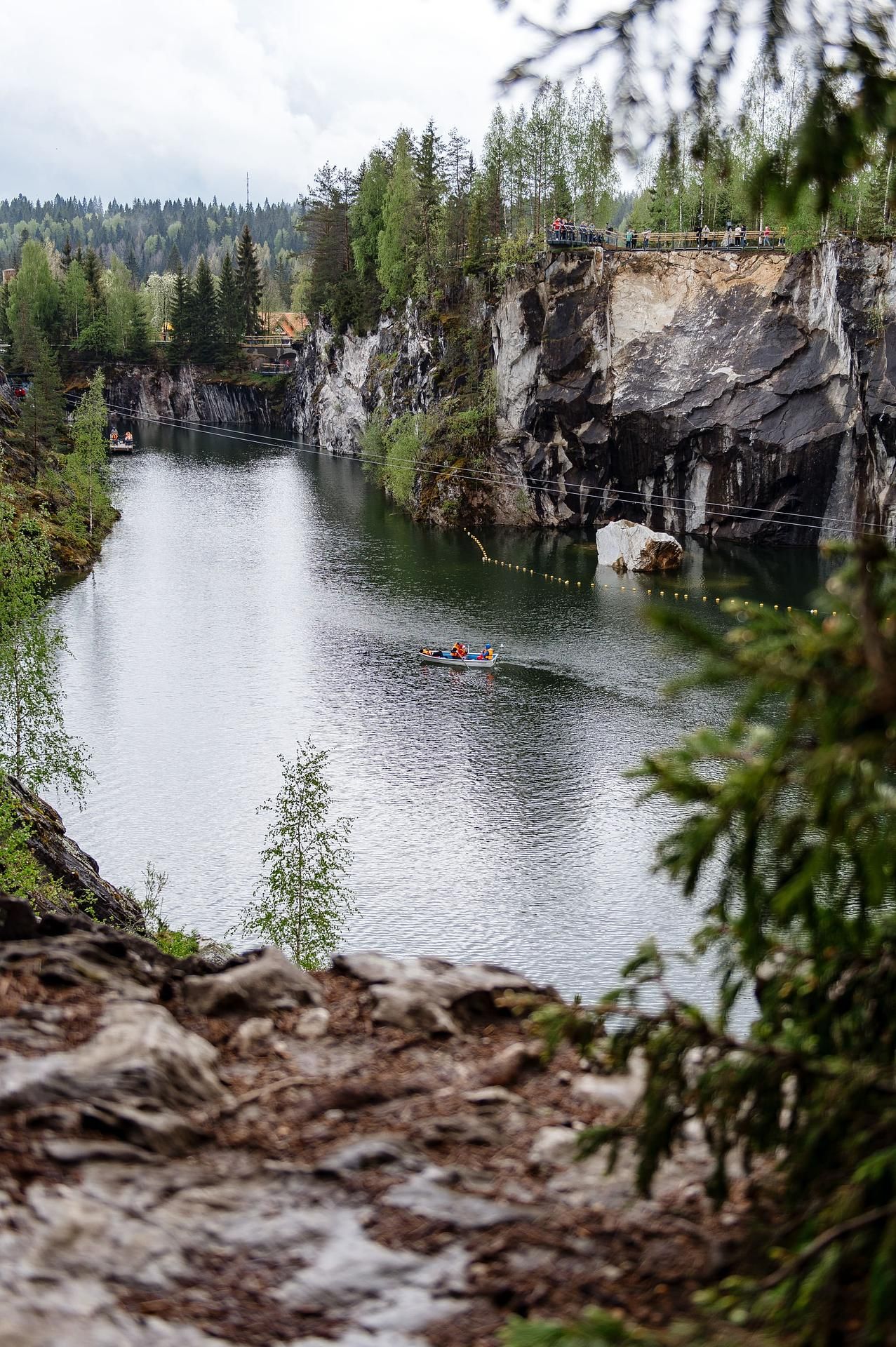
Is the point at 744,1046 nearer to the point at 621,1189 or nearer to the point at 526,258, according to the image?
the point at 621,1189

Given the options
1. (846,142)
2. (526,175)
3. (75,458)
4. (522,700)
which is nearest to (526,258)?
(526,175)

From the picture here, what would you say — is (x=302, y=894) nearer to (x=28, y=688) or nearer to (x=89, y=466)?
(x=28, y=688)

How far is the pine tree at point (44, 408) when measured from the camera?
7506 centimetres

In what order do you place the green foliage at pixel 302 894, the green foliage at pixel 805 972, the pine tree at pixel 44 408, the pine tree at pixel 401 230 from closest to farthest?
the green foliage at pixel 805 972 < the green foliage at pixel 302 894 < the pine tree at pixel 44 408 < the pine tree at pixel 401 230

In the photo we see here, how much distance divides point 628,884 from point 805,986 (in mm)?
22190

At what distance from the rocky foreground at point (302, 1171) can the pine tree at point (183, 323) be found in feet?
450

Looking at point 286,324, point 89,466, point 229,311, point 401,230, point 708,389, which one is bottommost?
point 89,466

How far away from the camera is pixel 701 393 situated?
72688 millimetres

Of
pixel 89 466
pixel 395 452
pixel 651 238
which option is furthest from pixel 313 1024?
pixel 395 452

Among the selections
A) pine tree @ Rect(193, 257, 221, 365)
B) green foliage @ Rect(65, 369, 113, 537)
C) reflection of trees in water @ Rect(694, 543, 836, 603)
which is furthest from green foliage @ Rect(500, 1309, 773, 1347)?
pine tree @ Rect(193, 257, 221, 365)

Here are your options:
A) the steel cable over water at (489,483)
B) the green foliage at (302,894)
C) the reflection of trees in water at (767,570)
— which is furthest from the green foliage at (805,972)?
the reflection of trees in water at (767,570)

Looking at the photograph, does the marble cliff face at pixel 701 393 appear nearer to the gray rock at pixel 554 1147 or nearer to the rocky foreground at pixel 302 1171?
the rocky foreground at pixel 302 1171

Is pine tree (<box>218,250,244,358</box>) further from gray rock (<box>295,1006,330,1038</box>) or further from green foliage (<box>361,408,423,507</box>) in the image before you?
gray rock (<box>295,1006,330,1038</box>)

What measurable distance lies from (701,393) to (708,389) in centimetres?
45
